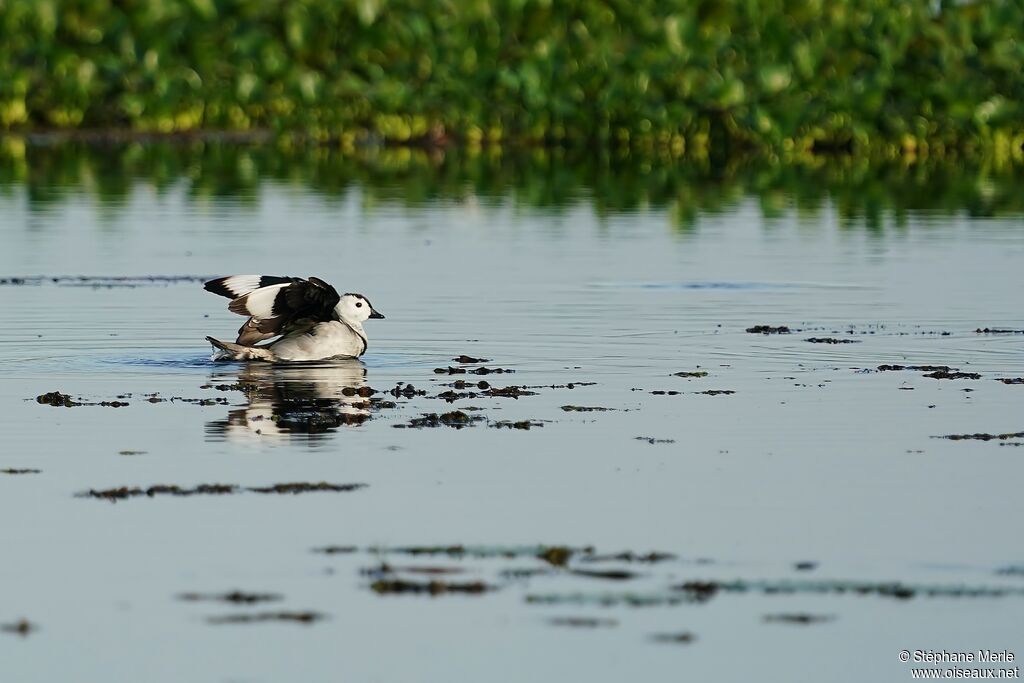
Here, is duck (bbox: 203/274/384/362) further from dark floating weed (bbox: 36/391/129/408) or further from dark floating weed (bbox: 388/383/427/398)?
dark floating weed (bbox: 36/391/129/408)

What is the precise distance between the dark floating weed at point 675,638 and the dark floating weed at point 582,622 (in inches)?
6.5

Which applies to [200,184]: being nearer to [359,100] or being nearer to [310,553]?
[359,100]

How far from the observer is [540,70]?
44844 mm

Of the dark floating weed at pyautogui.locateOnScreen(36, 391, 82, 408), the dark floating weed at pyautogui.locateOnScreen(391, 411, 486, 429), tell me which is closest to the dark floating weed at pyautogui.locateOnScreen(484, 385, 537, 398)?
the dark floating weed at pyautogui.locateOnScreen(391, 411, 486, 429)

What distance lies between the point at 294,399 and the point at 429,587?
4.78 metres

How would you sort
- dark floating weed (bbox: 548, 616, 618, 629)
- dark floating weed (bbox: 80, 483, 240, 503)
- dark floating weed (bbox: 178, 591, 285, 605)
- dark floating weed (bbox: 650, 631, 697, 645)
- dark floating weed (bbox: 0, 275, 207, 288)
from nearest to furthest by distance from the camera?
1. dark floating weed (bbox: 650, 631, 697, 645)
2. dark floating weed (bbox: 548, 616, 618, 629)
3. dark floating weed (bbox: 178, 591, 285, 605)
4. dark floating weed (bbox: 80, 483, 240, 503)
5. dark floating weed (bbox: 0, 275, 207, 288)

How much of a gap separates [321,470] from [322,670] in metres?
3.13

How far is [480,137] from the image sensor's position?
4725 centimetres

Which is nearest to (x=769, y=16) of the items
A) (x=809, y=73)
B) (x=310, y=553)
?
(x=809, y=73)

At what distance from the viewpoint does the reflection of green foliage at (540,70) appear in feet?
143

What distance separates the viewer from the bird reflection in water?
11625 mm

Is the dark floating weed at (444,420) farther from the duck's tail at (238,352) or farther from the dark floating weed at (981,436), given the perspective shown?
the duck's tail at (238,352)

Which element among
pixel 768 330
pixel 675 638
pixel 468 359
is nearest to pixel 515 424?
pixel 468 359

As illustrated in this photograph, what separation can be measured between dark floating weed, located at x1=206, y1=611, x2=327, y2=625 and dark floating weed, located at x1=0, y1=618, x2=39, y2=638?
528 millimetres
